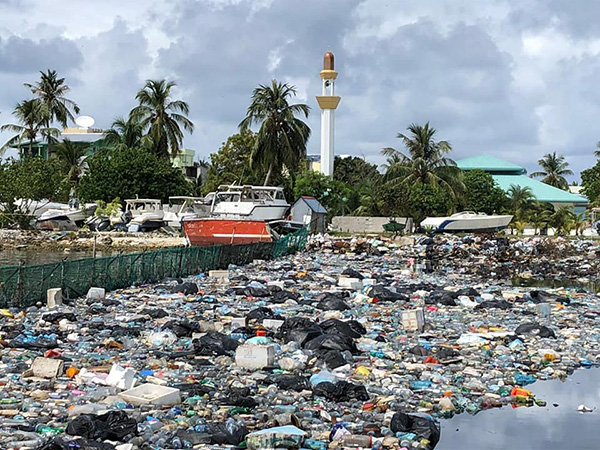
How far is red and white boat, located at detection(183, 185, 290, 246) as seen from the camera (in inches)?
1104

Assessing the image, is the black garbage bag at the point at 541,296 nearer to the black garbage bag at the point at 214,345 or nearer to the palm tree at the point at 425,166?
the black garbage bag at the point at 214,345

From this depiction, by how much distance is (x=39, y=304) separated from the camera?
12742mm

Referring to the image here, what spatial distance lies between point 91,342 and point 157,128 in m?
37.5

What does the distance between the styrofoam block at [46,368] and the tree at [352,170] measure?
4873cm

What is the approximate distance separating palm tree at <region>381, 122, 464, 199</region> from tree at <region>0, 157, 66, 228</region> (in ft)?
61.6

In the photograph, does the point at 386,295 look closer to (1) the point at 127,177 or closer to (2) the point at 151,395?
(2) the point at 151,395

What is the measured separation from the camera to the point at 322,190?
142 feet

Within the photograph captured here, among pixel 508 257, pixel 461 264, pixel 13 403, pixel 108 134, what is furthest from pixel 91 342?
pixel 108 134

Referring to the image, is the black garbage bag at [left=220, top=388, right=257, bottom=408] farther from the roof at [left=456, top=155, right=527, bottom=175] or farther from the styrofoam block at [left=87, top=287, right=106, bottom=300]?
the roof at [left=456, top=155, right=527, bottom=175]

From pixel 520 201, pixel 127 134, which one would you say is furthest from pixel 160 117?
pixel 520 201

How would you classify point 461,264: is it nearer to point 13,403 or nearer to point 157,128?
point 13,403

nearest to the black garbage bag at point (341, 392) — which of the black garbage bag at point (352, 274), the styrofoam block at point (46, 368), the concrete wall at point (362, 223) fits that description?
the styrofoam block at point (46, 368)

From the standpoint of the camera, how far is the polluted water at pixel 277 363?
6.22m

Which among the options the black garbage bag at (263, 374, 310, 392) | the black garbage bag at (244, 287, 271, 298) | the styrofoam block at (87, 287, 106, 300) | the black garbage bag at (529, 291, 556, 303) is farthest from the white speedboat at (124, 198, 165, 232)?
the black garbage bag at (263, 374, 310, 392)
